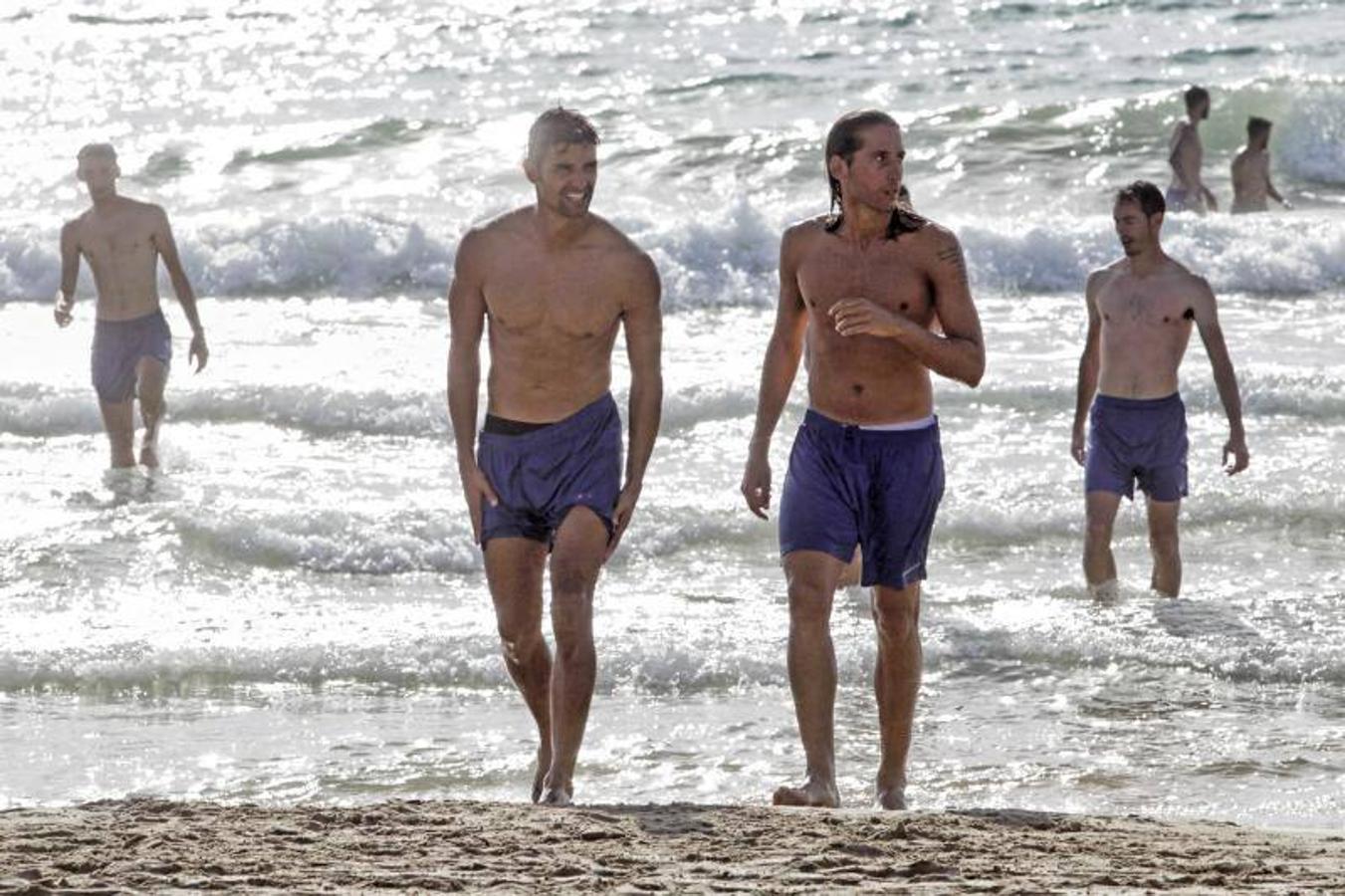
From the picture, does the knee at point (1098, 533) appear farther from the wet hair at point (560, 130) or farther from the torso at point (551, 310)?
the wet hair at point (560, 130)

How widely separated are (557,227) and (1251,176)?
14906mm

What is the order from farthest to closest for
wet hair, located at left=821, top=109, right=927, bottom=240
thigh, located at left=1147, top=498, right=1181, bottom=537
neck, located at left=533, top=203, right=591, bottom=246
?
thigh, located at left=1147, top=498, right=1181, bottom=537 → neck, located at left=533, top=203, right=591, bottom=246 → wet hair, located at left=821, top=109, right=927, bottom=240

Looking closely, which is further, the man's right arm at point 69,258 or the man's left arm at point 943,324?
the man's right arm at point 69,258

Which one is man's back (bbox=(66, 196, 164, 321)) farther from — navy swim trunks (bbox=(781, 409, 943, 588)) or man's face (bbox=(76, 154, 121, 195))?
navy swim trunks (bbox=(781, 409, 943, 588))

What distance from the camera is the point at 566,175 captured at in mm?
5996

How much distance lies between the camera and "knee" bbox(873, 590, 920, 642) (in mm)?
6145

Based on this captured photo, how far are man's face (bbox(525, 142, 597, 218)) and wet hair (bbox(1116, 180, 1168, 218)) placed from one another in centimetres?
314

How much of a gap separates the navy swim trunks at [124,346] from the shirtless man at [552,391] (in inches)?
222

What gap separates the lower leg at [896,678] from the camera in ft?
Answer: 20.2

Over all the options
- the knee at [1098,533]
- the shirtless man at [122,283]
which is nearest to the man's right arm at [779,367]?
the knee at [1098,533]

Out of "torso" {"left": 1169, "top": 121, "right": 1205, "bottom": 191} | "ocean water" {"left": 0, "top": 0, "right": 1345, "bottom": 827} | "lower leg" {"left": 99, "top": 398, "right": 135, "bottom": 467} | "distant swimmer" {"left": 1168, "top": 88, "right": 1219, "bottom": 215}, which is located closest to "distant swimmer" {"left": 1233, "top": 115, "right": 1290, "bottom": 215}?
"ocean water" {"left": 0, "top": 0, "right": 1345, "bottom": 827}

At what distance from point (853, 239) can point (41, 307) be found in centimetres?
1334

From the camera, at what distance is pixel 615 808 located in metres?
5.78

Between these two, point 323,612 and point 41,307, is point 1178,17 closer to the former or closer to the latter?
point 41,307
